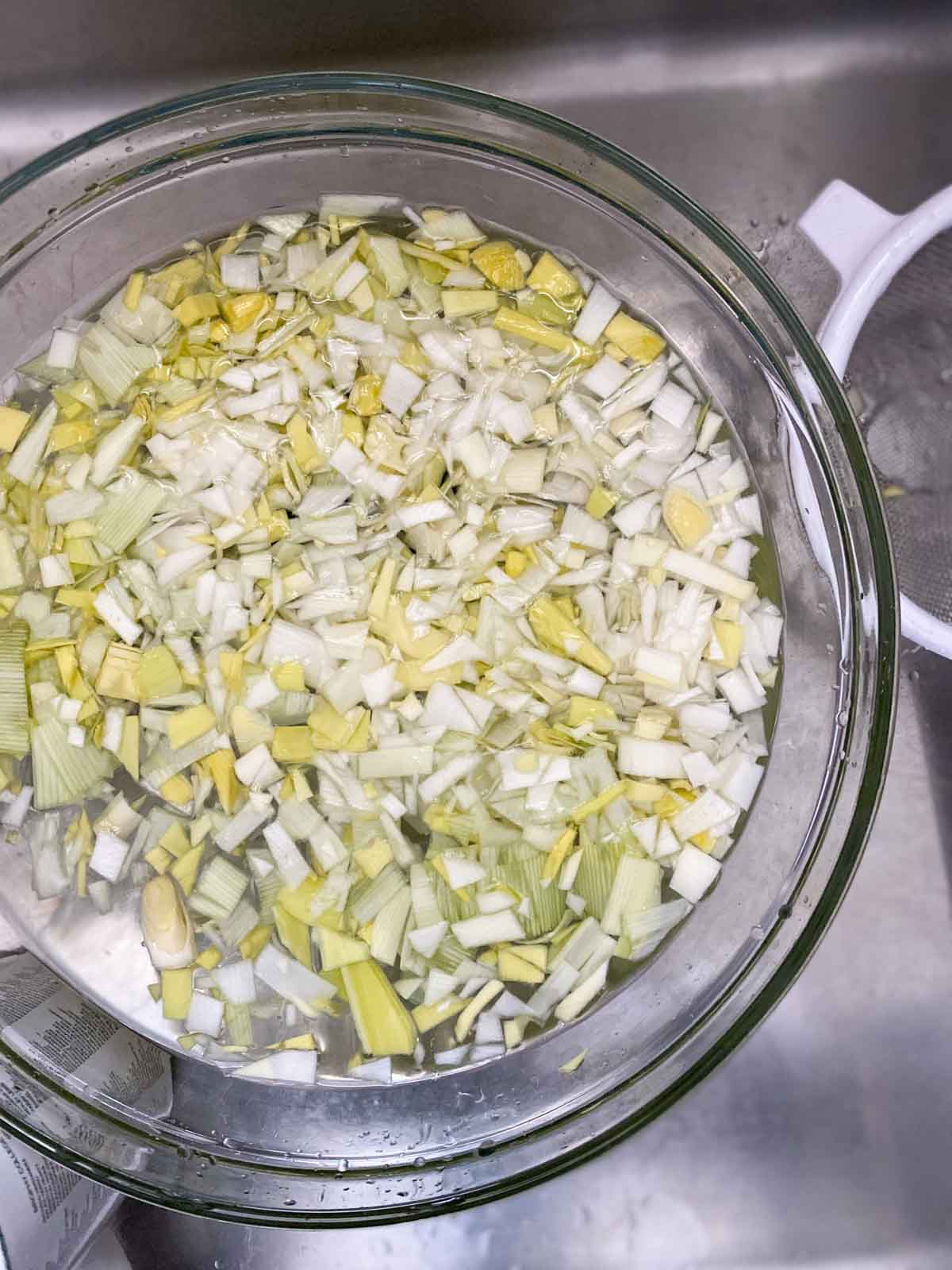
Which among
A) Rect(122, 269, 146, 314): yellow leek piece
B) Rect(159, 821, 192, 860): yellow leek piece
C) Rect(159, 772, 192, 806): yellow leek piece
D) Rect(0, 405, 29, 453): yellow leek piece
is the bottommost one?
Rect(159, 821, 192, 860): yellow leek piece

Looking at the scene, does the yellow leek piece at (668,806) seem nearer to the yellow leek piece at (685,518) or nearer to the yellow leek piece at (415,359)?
the yellow leek piece at (685,518)

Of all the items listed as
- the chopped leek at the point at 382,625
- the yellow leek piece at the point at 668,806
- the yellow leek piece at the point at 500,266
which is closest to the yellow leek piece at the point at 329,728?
the chopped leek at the point at 382,625

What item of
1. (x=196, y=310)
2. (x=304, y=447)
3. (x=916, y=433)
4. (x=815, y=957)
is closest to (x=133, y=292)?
(x=196, y=310)

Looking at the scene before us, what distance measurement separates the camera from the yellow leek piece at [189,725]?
0.72 metres

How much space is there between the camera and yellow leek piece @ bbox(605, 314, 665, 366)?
738 millimetres

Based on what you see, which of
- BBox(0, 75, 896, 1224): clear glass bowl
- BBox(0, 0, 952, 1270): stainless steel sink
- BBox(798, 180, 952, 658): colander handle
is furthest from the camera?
BBox(0, 0, 952, 1270): stainless steel sink

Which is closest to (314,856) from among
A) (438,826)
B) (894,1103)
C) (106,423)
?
(438,826)

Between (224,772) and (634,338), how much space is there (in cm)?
41

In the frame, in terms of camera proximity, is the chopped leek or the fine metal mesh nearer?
the chopped leek

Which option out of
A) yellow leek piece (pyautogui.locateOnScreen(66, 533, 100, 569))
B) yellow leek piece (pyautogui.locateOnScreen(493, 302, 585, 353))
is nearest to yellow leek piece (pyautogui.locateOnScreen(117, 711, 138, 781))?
yellow leek piece (pyautogui.locateOnScreen(66, 533, 100, 569))

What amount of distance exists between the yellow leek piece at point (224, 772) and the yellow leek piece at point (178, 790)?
2cm

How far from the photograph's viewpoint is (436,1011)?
0.74 m

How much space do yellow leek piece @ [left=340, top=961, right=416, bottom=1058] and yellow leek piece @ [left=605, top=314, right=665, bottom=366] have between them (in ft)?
1.51

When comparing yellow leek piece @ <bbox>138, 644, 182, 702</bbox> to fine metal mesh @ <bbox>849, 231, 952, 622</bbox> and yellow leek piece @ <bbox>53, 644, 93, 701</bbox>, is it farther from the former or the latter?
fine metal mesh @ <bbox>849, 231, 952, 622</bbox>
